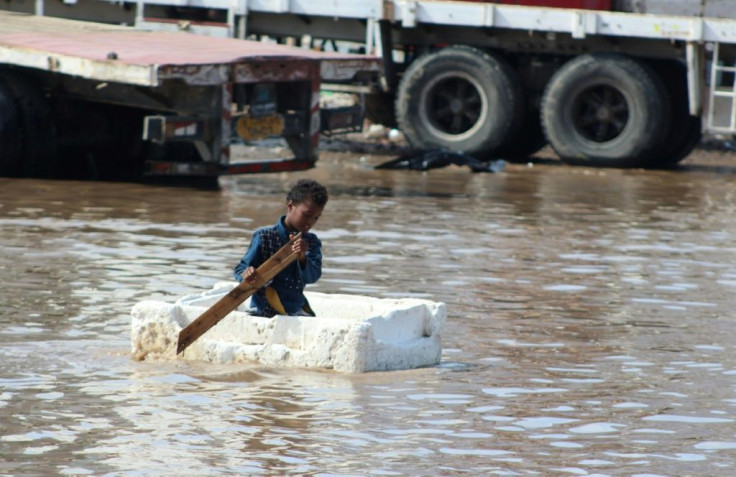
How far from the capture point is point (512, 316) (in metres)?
8.34

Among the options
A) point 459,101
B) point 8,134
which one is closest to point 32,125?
point 8,134

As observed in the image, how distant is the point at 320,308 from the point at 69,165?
26.5ft

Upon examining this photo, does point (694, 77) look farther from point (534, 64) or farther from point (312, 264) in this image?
point (312, 264)

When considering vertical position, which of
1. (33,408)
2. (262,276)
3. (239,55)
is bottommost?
(33,408)

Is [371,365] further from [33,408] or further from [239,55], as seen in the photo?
[239,55]

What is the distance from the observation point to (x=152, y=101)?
13.7 m

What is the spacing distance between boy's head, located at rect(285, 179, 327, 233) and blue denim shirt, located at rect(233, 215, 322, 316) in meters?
0.08

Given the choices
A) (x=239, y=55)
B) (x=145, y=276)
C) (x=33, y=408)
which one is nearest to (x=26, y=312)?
(x=145, y=276)

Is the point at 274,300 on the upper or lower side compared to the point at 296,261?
lower

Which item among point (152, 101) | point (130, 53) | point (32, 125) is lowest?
point (32, 125)

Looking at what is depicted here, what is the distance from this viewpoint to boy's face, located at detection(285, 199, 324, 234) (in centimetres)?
679

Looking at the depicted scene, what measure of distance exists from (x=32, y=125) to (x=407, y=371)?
8.14 m

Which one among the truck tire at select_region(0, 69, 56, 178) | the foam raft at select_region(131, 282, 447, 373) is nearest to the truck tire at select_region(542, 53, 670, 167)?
the truck tire at select_region(0, 69, 56, 178)

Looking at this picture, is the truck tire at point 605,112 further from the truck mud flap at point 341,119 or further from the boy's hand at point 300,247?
the boy's hand at point 300,247
